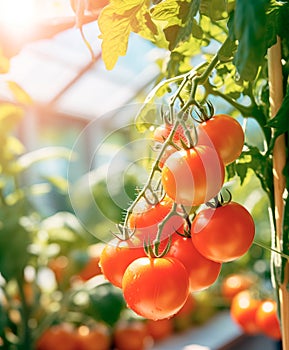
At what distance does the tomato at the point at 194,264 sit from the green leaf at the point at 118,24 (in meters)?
0.13

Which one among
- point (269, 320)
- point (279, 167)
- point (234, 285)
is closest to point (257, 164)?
point (279, 167)

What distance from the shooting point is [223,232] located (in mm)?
386

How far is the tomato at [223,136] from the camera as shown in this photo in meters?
0.39

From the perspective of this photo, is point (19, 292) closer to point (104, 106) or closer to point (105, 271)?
point (105, 271)

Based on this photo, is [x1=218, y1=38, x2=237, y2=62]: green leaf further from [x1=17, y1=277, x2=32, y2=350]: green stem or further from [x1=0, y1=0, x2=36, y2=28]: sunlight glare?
[x1=17, y1=277, x2=32, y2=350]: green stem

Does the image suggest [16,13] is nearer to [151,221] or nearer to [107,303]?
[151,221]

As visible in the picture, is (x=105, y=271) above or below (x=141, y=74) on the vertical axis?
above

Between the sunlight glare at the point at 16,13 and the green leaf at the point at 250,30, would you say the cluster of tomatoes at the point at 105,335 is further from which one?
the green leaf at the point at 250,30

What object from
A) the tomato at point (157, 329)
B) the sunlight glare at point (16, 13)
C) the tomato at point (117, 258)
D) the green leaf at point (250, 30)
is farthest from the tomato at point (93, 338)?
the green leaf at point (250, 30)

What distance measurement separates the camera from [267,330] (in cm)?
109

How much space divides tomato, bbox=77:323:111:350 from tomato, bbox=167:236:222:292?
1.09m

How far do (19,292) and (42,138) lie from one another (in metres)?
2.45

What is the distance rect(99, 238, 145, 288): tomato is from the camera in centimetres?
41

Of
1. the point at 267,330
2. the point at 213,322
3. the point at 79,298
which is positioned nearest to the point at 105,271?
the point at 267,330
